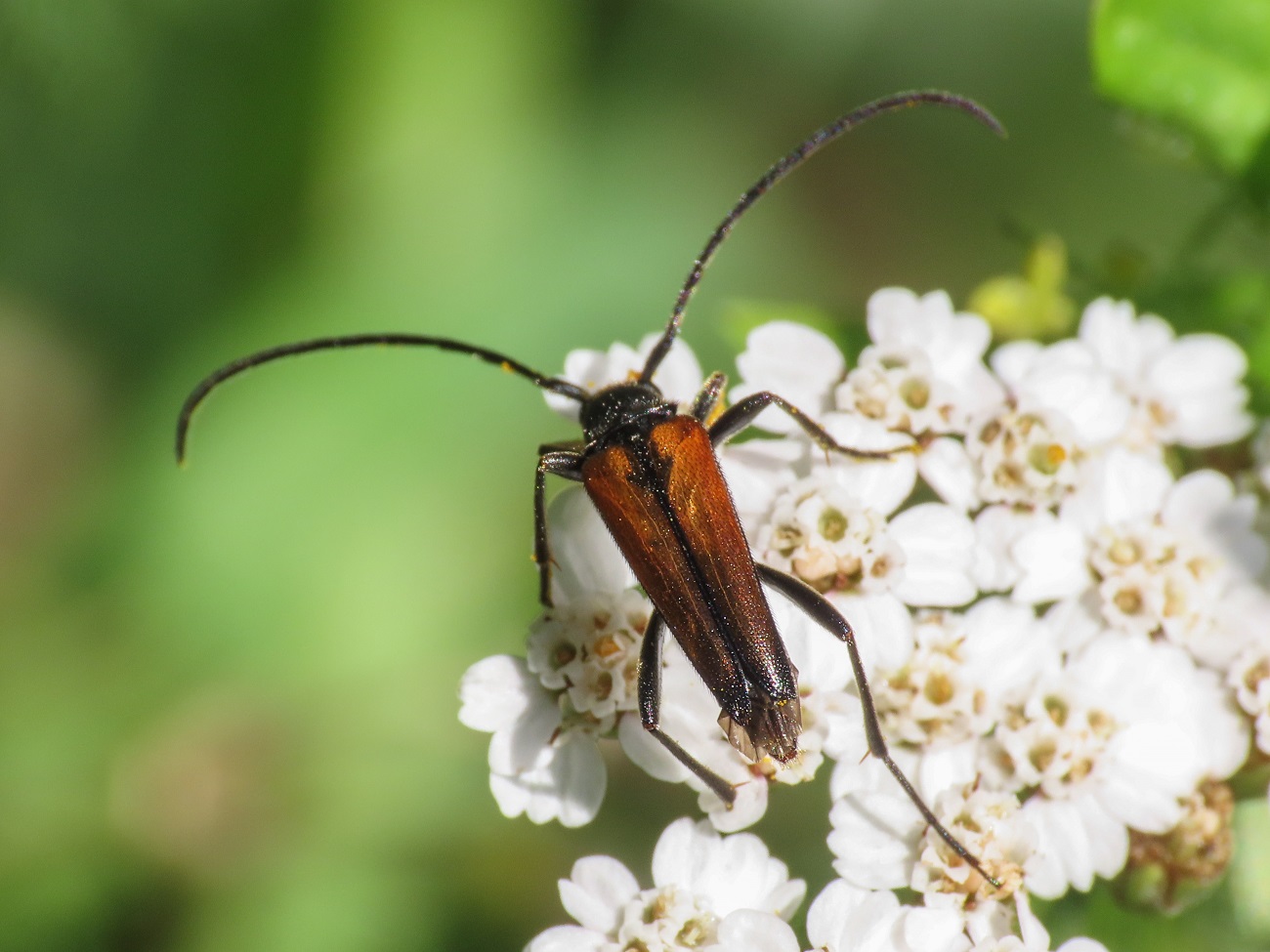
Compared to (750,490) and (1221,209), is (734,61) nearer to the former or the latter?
(1221,209)

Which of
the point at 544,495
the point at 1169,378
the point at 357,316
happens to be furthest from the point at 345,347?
the point at 357,316

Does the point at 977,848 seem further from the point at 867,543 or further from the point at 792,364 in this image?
the point at 792,364

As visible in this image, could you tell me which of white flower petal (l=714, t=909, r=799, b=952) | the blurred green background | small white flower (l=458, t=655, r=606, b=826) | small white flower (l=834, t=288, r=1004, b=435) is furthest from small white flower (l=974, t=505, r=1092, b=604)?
the blurred green background

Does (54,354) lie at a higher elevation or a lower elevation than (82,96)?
Result: lower

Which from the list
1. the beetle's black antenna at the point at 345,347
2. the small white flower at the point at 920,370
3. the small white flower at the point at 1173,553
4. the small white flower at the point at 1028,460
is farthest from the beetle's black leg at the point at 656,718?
the small white flower at the point at 1173,553

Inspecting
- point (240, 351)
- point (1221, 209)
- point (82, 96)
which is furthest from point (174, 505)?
point (1221, 209)

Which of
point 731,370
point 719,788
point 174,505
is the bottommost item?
point 719,788

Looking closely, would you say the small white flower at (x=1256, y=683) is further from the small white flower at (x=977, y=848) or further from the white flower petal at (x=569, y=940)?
the white flower petal at (x=569, y=940)
